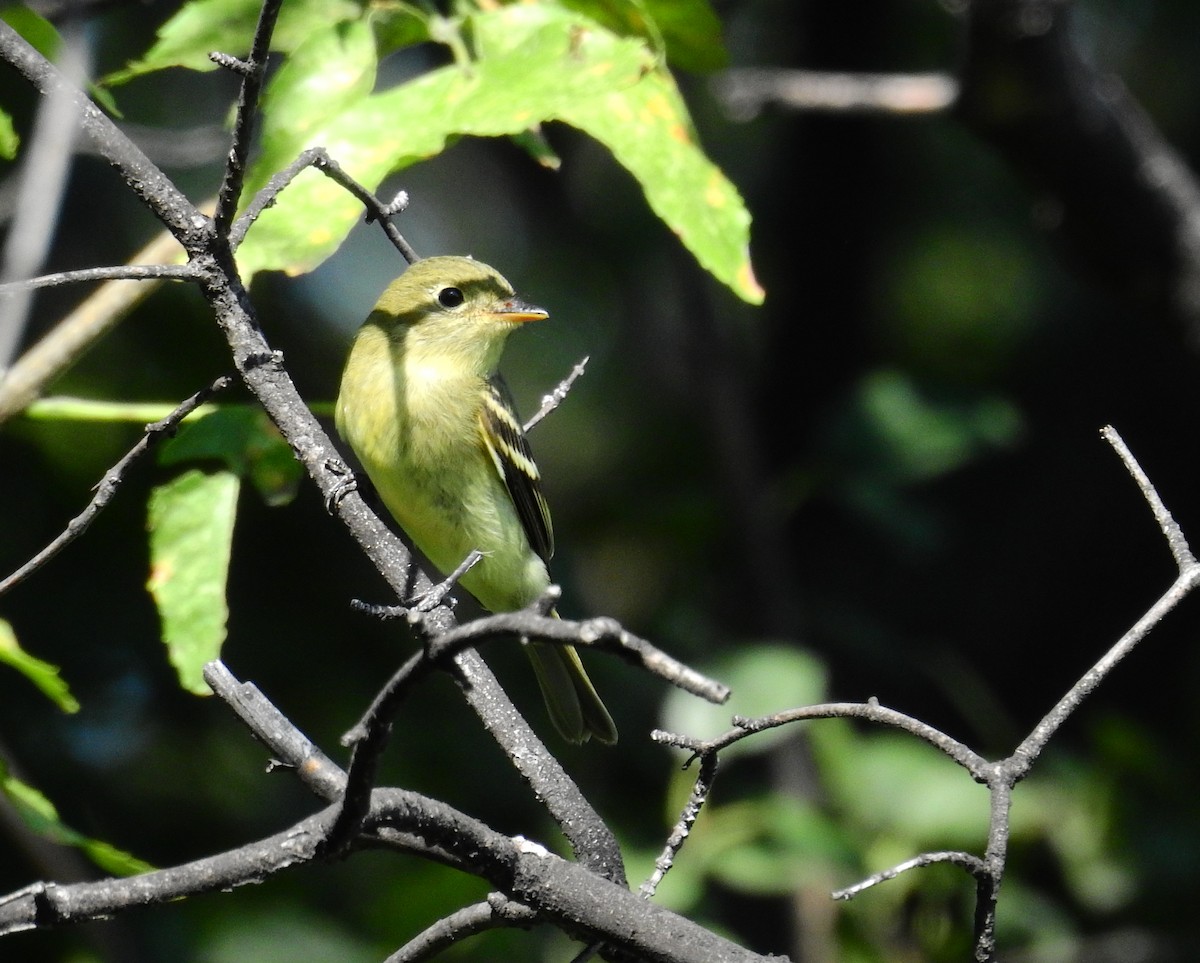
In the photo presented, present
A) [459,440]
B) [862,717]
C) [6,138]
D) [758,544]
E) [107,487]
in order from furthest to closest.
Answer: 1. [758,544]
2. [459,440]
3. [6,138]
4. [107,487]
5. [862,717]

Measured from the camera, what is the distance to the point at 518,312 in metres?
4.29

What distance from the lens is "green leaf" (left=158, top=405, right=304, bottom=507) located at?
8.59 ft

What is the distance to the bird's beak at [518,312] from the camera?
13.7 feet

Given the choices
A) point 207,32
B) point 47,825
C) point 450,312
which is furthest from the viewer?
point 450,312

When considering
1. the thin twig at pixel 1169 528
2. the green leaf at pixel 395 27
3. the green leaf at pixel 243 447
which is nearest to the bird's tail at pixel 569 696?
the green leaf at pixel 243 447

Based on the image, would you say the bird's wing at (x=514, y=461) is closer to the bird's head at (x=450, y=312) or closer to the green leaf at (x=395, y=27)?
the bird's head at (x=450, y=312)

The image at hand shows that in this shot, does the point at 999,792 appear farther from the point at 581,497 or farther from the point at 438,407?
the point at 581,497

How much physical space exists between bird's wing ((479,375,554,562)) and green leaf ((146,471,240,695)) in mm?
1726

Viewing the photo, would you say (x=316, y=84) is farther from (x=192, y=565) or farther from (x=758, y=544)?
(x=758, y=544)

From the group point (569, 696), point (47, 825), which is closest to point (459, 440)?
point (569, 696)

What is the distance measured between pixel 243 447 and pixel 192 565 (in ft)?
1.04

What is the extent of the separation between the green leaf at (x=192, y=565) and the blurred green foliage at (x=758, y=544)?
183mm

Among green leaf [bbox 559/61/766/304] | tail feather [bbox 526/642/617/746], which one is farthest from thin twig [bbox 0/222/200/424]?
tail feather [bbox 526/642/617/746]

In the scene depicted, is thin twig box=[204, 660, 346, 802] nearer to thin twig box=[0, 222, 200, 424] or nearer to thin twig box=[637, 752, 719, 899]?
thin twig box=[637, 752, 719, 899]
